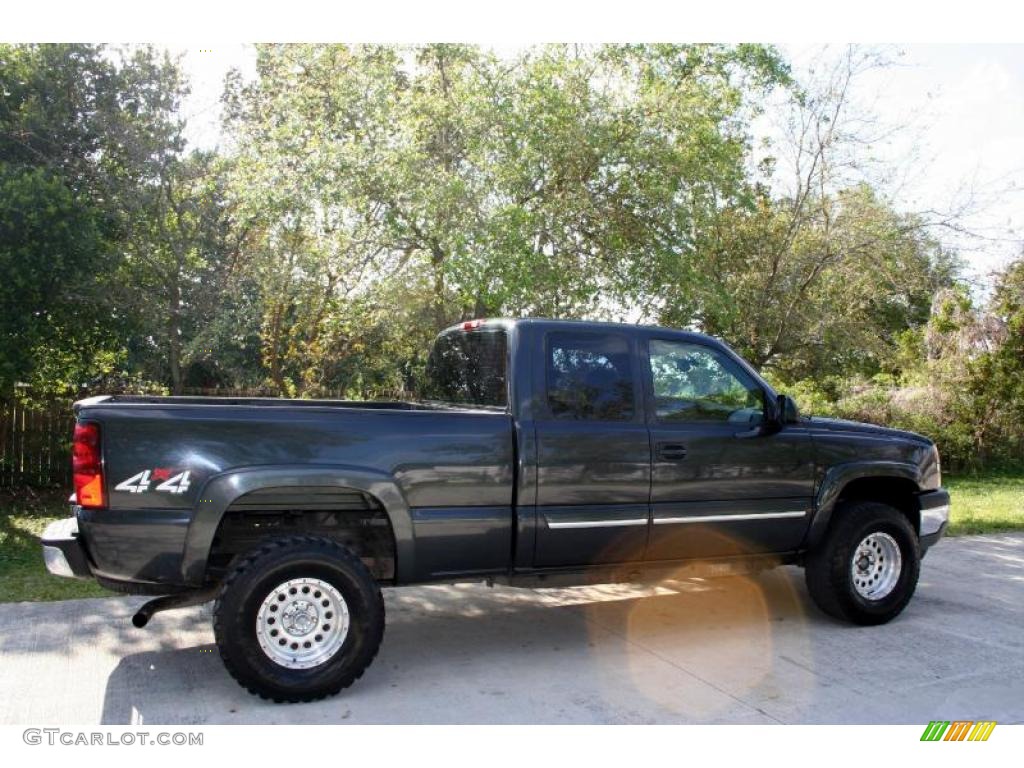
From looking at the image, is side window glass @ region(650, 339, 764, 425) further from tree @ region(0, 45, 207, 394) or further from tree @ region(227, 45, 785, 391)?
tree @ region(0, 45, 207, 394)

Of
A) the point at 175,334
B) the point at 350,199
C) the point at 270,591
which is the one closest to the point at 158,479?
the point at 270,591

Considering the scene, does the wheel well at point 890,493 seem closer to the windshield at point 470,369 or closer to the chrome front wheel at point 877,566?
the chrome front wheel at point 877,566

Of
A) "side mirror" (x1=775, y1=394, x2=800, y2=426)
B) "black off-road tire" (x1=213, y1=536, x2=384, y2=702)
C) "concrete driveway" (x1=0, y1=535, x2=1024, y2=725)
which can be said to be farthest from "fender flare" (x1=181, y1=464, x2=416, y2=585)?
"side mirror" (x1=775, y1=394, x2=800, y2=426)

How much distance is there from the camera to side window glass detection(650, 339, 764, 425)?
5637 millimetres

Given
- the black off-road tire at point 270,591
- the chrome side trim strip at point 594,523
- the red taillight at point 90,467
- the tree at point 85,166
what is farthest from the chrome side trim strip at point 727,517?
the tree at point 85,166

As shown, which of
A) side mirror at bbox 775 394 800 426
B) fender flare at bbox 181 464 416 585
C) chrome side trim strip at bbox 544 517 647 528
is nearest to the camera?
fender flare at bbox 181 464 416 585

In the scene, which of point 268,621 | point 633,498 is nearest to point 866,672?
point 633,498

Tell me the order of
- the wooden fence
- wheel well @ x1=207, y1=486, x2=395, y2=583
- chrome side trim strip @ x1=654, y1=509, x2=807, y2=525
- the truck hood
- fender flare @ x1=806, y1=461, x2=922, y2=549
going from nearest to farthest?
wheel well @ x1=207, y1=486, x2=395, y2=583, chrome side trim strip @ x1=654, y1=509, x2=807, y2=525, fender flare @ x1=806, y1=461, x2=922, y2=549, the truck hood, the wooden fence

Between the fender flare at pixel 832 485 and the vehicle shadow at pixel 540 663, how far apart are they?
2.22ft

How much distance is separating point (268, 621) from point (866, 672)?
335cm

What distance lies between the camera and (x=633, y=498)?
5.37 meters

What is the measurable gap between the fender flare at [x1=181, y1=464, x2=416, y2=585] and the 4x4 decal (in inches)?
4.3

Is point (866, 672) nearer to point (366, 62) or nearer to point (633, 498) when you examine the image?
point (633, 498)

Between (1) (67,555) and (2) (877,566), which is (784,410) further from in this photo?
(1) (67,555)
